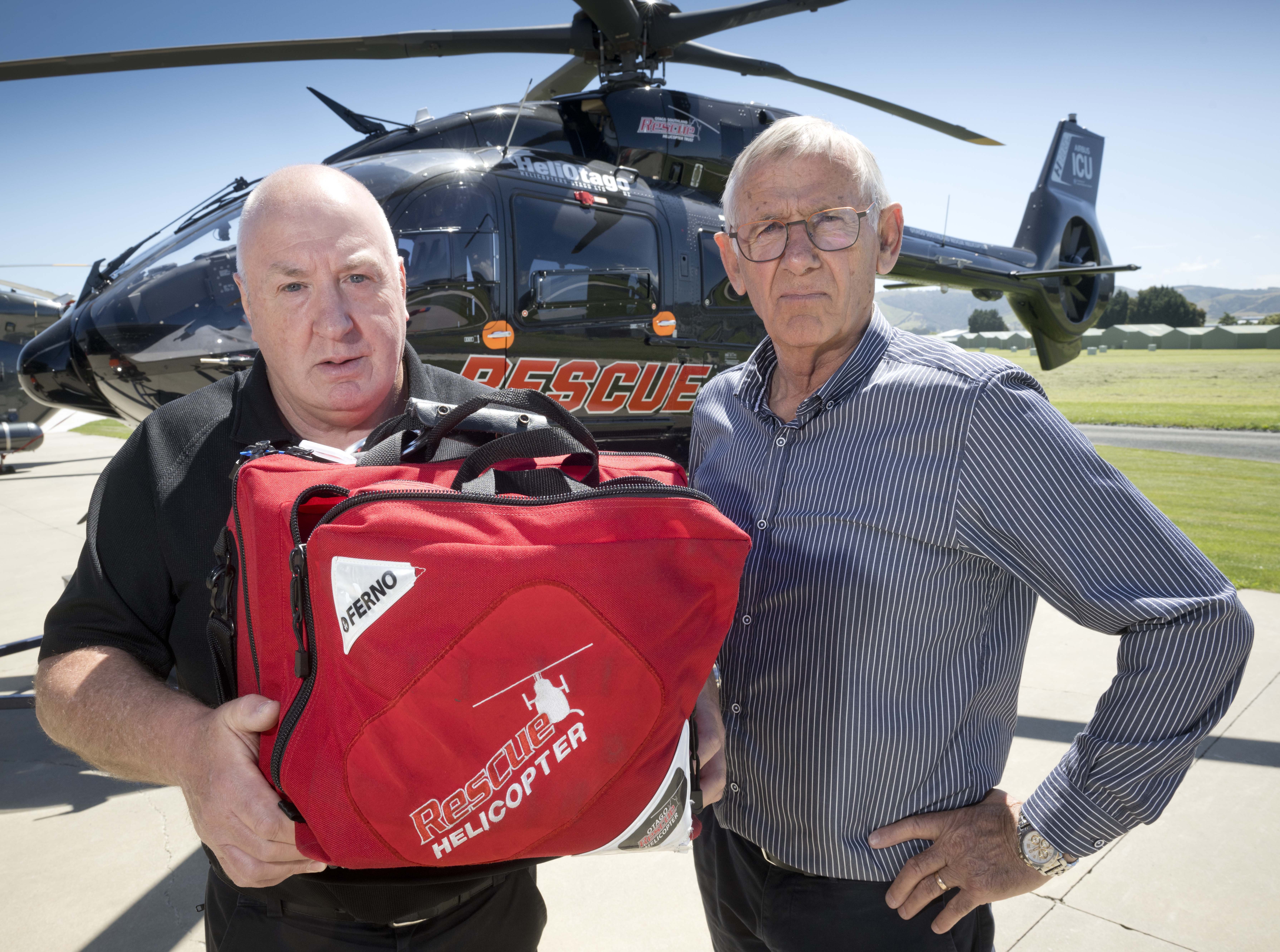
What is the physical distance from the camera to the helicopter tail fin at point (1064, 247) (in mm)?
9391

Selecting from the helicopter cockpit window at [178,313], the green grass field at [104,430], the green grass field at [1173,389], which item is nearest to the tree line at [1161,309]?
the green grass field at [1173,389]

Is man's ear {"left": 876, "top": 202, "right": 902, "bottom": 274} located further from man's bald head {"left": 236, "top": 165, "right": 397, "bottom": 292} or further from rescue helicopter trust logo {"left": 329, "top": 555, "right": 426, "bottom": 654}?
rescue helicopter trust logo {"left": 329, "top": 555, "right": 426, "bottom": 654}

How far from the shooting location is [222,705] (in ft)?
3.15

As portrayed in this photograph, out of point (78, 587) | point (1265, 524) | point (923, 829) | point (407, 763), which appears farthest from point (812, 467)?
point (1265, 524)

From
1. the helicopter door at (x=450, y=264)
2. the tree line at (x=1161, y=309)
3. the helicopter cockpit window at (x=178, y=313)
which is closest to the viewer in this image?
the helicopter cockpit window at (x=178, y=313)

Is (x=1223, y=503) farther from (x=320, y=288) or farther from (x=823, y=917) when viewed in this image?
(x=320, y=288)

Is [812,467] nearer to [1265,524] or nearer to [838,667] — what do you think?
[838,667]

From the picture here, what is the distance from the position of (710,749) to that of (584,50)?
19.0ft

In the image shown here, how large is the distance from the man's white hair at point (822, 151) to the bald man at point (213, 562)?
0.67 meters

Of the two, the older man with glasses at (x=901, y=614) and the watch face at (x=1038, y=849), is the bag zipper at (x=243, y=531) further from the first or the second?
the watch face at (x=1038, y=849)

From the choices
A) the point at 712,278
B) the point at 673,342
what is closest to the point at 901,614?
the point at 673,342

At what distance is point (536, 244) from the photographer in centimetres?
464

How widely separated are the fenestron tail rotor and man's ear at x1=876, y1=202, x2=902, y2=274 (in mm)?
4171

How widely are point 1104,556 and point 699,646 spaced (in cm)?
62
